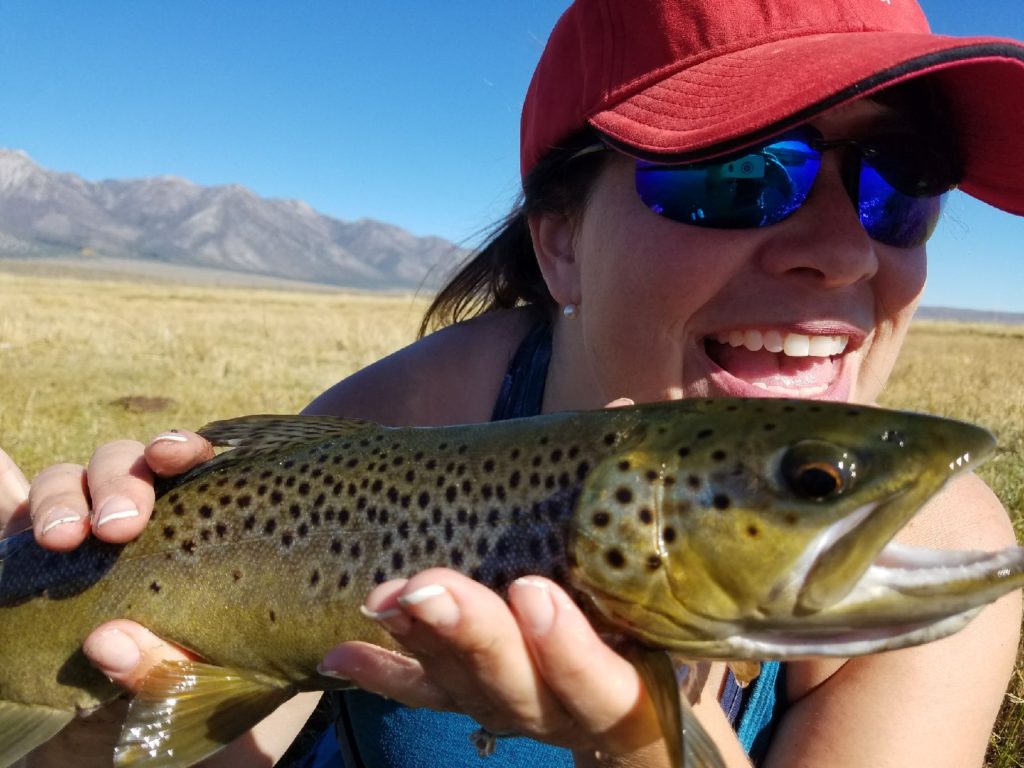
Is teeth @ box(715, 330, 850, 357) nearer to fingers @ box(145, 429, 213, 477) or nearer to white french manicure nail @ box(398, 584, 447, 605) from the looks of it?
white french manicure nail @ box(398, 584, 447, 605)

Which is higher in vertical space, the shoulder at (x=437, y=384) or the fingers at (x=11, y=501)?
the shoulder at (x=437, y=384)

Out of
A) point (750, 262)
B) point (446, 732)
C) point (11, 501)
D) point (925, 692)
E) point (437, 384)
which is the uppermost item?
point (750, 262)

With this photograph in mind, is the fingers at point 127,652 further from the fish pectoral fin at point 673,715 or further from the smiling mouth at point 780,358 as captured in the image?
the smiling mouth at point 780,358

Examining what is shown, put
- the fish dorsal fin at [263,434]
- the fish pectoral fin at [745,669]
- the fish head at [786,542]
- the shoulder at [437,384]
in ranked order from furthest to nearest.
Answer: the shoulder at [437,384] → the fish dorsal fin at [263,434] → the fish pectoral fin at [745,669] → the fish head at [786,542]

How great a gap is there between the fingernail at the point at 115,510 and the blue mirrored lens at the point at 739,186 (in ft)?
6.43

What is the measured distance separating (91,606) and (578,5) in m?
2.69

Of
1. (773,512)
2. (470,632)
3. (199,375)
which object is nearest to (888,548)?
(773,512)

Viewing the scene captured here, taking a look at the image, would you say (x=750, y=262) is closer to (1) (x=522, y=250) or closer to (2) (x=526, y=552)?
(2) (x=526, y=552)

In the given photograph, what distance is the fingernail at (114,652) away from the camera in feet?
7.91

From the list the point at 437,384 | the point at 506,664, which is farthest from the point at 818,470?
the point at 437,384

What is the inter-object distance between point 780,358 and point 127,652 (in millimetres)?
2355

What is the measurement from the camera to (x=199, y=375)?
580 inches

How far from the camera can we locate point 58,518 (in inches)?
99.0

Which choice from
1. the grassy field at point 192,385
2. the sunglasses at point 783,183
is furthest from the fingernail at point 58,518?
the grassy field at point 192,385
